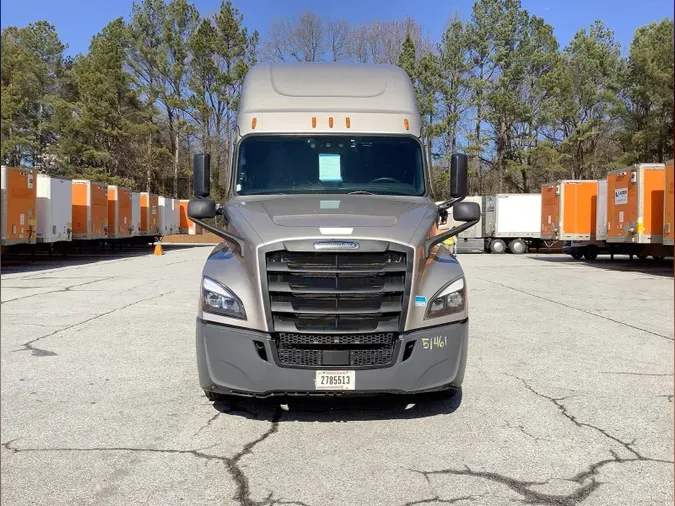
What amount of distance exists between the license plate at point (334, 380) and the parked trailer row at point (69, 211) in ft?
37.2

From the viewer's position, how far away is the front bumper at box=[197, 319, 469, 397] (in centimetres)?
430

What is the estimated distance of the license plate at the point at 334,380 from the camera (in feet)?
14.1

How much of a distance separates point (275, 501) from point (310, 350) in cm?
118

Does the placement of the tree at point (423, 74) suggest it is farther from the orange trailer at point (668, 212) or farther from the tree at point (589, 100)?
the orange trailer at point (668, 212)

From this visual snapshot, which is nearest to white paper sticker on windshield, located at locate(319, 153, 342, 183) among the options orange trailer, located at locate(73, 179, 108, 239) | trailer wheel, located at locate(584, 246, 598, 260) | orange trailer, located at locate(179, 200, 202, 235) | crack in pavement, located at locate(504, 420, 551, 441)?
crack in pavement, located at locate(504, 420, 551, 441)

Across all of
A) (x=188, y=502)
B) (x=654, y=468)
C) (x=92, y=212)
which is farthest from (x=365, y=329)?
(x=92, y=212)

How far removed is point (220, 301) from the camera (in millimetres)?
4418

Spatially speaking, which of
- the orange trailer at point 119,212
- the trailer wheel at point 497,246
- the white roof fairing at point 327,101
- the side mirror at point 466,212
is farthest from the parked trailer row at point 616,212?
the orange trailer at point 119,212

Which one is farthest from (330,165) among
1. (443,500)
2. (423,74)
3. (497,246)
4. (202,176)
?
(423,74)

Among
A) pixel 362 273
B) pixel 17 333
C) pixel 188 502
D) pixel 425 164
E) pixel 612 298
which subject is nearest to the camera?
pixel 188 502

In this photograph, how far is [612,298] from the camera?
42.9 feet

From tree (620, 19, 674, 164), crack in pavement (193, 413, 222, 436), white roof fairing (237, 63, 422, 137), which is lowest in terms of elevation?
crack in pavement (193, 413, 222, 436)

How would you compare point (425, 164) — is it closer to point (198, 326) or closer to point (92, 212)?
point (198, 326)

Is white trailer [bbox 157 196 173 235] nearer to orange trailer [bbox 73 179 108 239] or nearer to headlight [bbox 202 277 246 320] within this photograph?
orange trailer [bbox 73 179 108 239]
